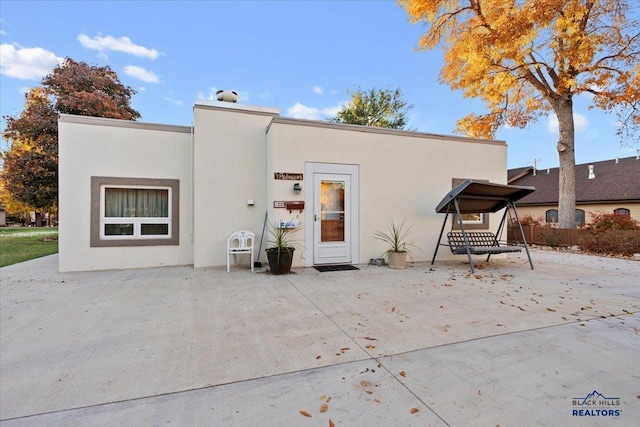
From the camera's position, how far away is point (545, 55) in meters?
11.2

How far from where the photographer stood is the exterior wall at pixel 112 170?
240 inches

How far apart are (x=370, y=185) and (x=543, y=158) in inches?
914

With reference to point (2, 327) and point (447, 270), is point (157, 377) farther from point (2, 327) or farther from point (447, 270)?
point (447, 270)

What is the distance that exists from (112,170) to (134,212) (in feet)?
3.38

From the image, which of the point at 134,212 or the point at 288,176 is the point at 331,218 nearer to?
→ the point at 288,176

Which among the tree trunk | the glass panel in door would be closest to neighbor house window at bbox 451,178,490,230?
the glass panel in door

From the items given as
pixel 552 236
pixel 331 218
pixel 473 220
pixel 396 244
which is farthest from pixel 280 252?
pixel 552 236

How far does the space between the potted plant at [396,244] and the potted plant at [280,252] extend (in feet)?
7.38

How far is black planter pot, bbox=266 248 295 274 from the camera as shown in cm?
570

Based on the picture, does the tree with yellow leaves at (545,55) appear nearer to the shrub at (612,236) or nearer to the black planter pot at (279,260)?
the shrub at (612,236)

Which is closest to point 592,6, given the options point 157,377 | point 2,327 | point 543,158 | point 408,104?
point 408,104

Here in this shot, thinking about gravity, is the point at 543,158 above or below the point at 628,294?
above

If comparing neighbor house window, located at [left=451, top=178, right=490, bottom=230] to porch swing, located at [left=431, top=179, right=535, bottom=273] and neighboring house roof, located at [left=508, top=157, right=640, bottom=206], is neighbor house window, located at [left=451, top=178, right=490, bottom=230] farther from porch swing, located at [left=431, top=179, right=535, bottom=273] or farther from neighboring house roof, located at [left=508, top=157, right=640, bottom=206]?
neighboring house roof, located at [left=508, top=157, right=640, bottom=206]

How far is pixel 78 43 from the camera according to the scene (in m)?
10.8
